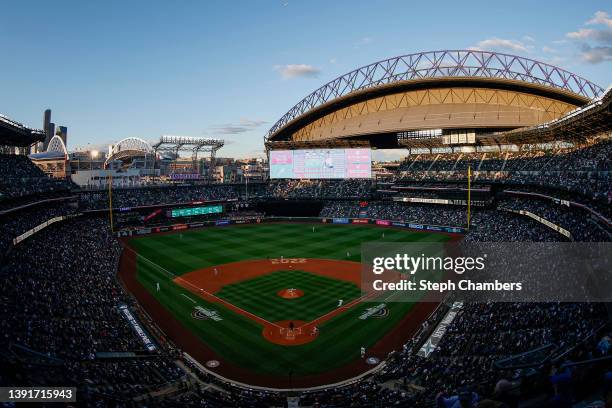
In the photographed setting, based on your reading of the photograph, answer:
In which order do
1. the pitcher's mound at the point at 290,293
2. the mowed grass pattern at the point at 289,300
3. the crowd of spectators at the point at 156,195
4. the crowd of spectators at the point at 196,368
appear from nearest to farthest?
1. the crowd of spectators at the point at 196,368
2. the mowed grass pattern at the point at 289,300
3. the pitcher's mound at the point at 290,293
4. the crowd of spectators at the point at 156,195

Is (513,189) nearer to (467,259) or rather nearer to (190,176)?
(467,259)

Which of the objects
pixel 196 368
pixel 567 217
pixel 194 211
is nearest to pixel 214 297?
pixel 196 368

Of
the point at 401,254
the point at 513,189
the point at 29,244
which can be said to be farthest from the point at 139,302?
the point at 513,189

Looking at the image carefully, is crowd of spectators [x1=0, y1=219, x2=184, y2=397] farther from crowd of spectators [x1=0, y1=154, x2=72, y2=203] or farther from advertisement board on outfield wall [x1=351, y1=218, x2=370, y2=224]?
advertisement board on outfield wall [x1=351, y1=218, x2=370, y2=224]

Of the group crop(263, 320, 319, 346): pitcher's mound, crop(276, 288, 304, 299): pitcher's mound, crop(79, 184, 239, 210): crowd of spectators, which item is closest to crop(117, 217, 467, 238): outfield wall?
crop(79, 184, 239, 210): crowd of spectators

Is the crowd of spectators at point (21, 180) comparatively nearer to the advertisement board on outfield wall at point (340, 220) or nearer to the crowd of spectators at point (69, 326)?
the crowd of spectators at point (69, 326)

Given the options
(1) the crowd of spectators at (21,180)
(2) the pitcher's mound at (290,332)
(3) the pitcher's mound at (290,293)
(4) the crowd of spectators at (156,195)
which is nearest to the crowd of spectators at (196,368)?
(1) the crowd of spectators at (21,180)
